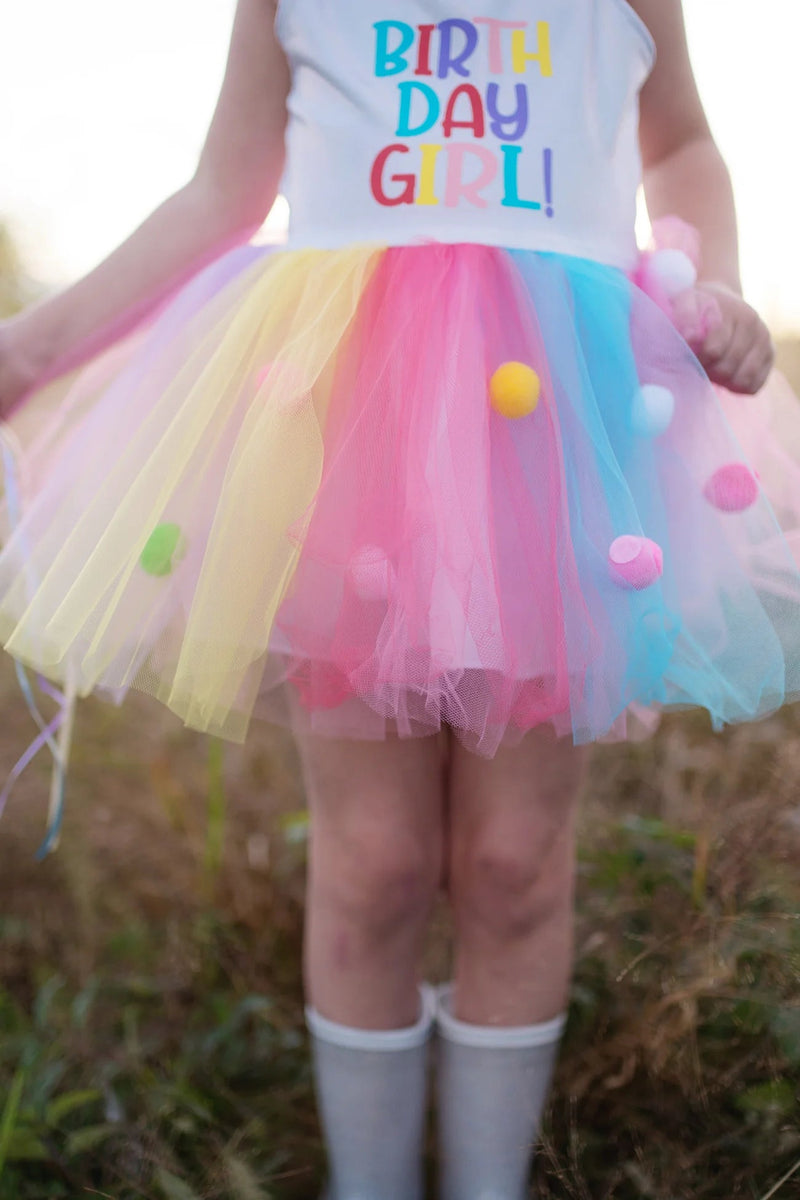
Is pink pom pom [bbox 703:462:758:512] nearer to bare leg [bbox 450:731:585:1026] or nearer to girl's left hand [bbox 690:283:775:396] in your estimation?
girl's left hand [bbox 690:283:775:396]

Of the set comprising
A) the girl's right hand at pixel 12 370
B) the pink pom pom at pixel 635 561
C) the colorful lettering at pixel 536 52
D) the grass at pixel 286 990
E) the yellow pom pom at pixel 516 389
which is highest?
the colorful lettering at pixel 536 52

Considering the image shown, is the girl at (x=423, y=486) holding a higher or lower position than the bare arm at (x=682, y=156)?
lower

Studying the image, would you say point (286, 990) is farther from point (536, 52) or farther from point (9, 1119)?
point (536, 52)

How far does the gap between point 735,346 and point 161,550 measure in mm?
497

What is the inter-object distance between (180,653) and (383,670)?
0.53 ft

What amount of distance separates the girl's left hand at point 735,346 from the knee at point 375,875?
1.59 feet

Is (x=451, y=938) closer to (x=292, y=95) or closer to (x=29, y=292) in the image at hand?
(x=292, y=95)

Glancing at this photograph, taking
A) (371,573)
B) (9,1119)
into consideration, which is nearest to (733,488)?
(371,573)

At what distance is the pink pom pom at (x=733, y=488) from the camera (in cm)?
76

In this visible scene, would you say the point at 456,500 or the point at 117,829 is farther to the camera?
the point at 117,829

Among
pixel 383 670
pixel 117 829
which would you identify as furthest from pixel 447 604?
pixel 117 829

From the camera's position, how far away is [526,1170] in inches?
36.2

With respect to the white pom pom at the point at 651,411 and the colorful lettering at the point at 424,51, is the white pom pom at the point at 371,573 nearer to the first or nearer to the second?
the white pom pom at the point at 651,411

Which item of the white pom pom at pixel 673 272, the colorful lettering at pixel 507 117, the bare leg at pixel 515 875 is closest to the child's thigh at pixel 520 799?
the bare leg at pixel 515 875
